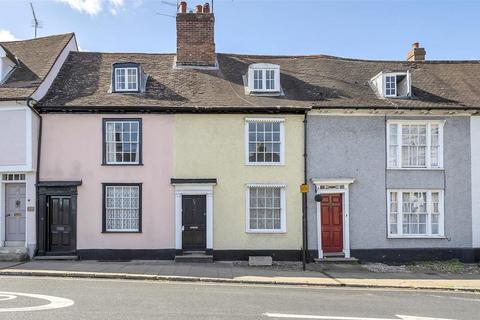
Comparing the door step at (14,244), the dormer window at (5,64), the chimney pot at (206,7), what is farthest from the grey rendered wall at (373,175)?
the dormer window at (5,64)

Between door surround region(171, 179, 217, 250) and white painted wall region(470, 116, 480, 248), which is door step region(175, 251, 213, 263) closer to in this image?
door surround region(171, 179, 217, 250)

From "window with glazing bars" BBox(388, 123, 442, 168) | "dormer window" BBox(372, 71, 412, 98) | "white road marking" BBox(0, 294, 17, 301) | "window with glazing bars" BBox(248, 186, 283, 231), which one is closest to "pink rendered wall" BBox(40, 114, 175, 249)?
"window with glazing bars" BBox(248, 186, 283, 231)

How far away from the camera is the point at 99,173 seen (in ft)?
58.6

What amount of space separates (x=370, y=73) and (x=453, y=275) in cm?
961

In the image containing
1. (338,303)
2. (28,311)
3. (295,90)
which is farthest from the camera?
(295,90)

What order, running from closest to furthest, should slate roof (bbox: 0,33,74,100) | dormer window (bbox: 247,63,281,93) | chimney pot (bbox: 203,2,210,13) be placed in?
slate roof (bbox: 0,33,74,100) → dormer window (bbox: 247,63,281,93) → chimney pot (bbox: 203,2,210,13)

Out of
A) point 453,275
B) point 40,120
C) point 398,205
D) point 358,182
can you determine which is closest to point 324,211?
point 358,182

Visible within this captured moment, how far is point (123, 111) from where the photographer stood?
17969 millimetres

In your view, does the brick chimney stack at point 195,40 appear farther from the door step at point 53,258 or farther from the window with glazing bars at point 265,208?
the door step at point 53,258

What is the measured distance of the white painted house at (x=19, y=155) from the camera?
17203 millimetres

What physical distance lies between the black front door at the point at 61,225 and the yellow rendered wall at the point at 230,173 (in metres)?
4.24

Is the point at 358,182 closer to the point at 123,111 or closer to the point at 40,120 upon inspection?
the point at 123,111

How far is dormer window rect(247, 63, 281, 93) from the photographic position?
19328mm

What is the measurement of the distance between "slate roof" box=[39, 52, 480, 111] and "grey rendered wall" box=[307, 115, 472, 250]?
0.96 meters
